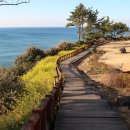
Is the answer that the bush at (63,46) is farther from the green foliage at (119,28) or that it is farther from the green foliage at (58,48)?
the green foliage at (119,28)

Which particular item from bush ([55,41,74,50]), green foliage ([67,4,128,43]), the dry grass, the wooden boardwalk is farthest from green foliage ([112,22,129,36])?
the wooden boardwalk

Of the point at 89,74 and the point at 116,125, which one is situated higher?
the point at 116,125

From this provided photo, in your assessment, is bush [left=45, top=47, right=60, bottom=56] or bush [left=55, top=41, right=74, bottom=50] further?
bush [left=55, top=41, right=74, bottom=50]

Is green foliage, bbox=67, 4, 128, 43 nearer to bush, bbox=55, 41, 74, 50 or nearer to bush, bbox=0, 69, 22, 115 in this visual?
bush, bbox=55, 41, 74, 50

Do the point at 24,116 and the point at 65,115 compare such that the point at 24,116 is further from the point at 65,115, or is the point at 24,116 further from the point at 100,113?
the point at 100,113

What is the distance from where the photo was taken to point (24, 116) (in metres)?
12.0

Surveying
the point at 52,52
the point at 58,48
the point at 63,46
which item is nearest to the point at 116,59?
the point at 52,52

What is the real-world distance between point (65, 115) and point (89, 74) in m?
19.9

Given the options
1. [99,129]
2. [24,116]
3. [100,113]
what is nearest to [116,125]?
[99,129]

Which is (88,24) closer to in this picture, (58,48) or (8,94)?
(58,48)

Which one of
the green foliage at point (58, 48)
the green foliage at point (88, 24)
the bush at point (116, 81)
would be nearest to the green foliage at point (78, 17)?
the green foliage at point (88, 24)

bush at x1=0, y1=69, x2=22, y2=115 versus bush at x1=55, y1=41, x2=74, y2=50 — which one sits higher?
bush at x1=0, y1=69, x2=22, y2=115

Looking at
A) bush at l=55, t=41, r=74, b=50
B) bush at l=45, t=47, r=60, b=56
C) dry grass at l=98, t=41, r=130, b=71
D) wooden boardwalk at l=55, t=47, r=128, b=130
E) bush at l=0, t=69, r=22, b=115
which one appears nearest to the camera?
wooden boardwalk at l=55, t=47, r=128, b=130

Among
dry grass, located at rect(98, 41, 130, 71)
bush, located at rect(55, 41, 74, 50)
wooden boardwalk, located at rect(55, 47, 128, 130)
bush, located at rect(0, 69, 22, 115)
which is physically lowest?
dry grass, located at rect(98, 41, 130, 71)
